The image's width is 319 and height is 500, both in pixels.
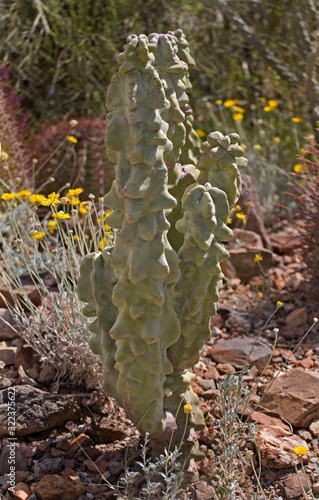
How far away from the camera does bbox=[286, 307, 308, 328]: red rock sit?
3.23m

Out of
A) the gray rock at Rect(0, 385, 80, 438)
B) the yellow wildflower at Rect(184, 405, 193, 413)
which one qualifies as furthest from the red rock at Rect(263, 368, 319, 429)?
the gray rock at Rect(0, 385, 80, 438)

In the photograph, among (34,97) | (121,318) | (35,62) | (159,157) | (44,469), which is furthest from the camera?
(34,97)

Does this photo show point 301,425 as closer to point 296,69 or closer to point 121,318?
point 121,318

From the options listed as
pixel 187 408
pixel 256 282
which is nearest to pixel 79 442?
pixel 187 408

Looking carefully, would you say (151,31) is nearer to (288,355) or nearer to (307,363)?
(288,355)

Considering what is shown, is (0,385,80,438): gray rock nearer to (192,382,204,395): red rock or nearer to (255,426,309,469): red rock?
(192,382,204,395): red rock

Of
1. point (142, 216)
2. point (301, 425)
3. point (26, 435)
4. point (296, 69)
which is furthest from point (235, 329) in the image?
point (296, 69)

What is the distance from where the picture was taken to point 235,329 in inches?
127

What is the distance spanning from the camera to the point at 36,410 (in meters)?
2.29

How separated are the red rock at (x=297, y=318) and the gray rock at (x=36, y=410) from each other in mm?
1352

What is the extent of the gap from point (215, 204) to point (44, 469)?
3.79 ft

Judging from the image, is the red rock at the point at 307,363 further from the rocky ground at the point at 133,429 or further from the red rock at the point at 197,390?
the red rock at the point at 197,390

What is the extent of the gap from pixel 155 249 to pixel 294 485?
1025mm

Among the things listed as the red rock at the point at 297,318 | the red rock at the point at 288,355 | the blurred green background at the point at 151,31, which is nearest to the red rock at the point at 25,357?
the red rock at the point at 288,355
